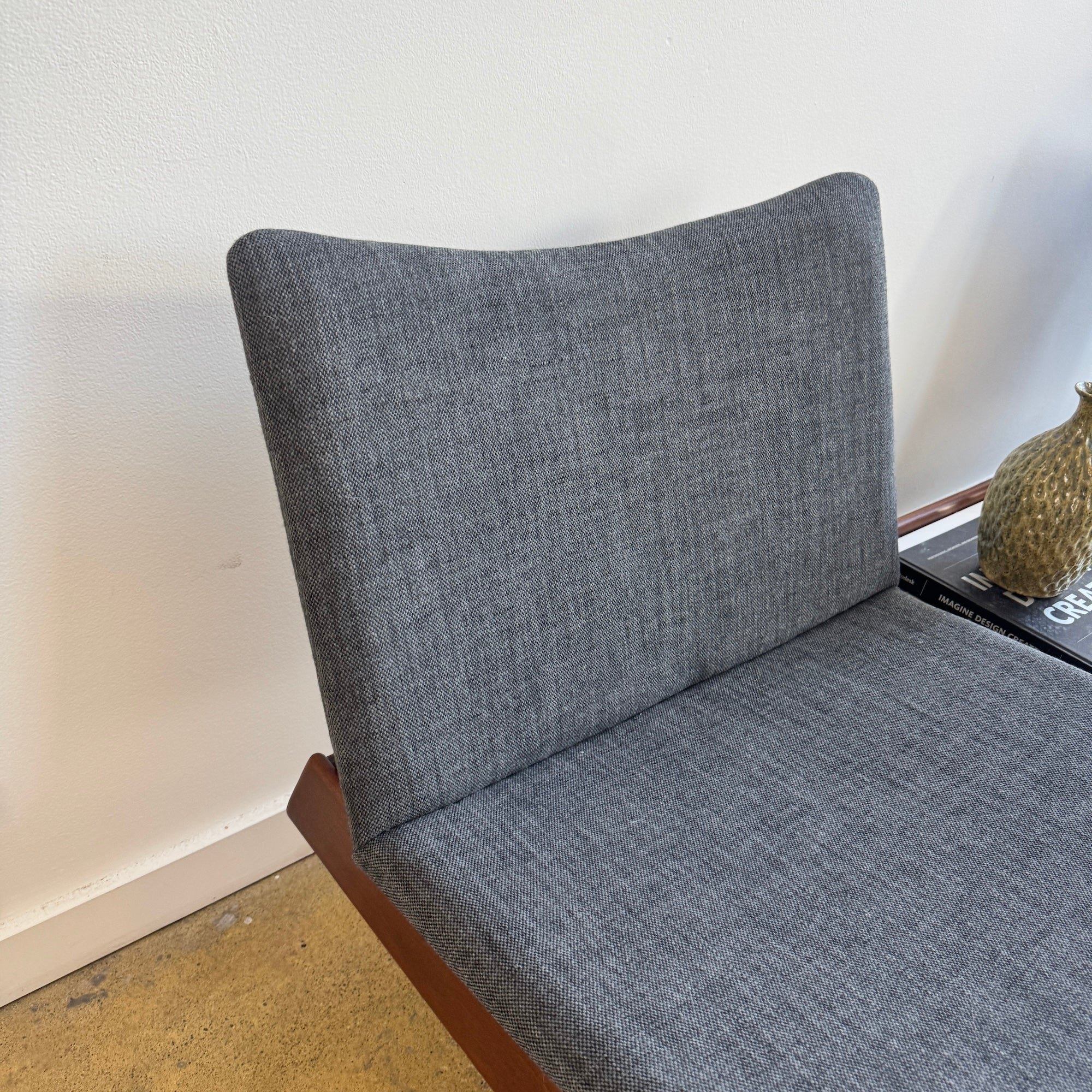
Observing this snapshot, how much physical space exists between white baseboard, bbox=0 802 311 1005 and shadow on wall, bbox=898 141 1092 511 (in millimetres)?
1214

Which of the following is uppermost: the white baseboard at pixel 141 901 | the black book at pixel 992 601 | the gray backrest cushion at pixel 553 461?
the gray backrest cushion at pixel 553 461

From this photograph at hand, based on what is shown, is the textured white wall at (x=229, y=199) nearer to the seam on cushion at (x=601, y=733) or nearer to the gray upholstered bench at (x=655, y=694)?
the gray upholstered bench at (x=655, y=694)

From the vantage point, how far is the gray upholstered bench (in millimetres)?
632

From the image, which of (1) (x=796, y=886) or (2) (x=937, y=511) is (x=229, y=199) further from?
(2) (x=937, y=511)

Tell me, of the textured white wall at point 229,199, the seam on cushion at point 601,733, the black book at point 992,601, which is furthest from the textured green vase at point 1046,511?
the textured white wall at point 229,199

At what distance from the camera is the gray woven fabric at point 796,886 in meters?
0.60

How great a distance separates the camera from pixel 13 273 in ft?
2.41

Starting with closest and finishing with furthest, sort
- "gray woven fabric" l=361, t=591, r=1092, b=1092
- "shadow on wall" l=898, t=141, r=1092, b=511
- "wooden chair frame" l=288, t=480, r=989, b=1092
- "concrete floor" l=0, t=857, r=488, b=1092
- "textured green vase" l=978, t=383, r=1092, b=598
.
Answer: "gray woven fabric" l=361, t=591, r=1092, b=1092 → "wooden chair frame" l=288, t=480, r=989, b=1092 → "concrete floor" l=0, t=857, r=488, b=1092 → "textured green vase" l=978, t=383, r=1092, b=598 → "shadow on wall" l=898, t=141, r=1092, b=511

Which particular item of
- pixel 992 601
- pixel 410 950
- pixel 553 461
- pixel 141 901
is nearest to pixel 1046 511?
pixel 992 601

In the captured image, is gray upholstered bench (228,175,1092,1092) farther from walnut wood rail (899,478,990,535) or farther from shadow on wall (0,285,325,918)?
walnut wood rail (899,478,990,535)

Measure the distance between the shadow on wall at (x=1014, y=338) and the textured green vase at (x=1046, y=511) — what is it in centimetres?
45

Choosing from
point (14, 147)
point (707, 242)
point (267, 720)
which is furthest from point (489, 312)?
point (267, 720)

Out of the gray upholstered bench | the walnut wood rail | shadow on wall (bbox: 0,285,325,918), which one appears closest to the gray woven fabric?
the gray upholstered bench

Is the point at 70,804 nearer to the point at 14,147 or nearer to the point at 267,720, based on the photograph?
the point at 267,720
